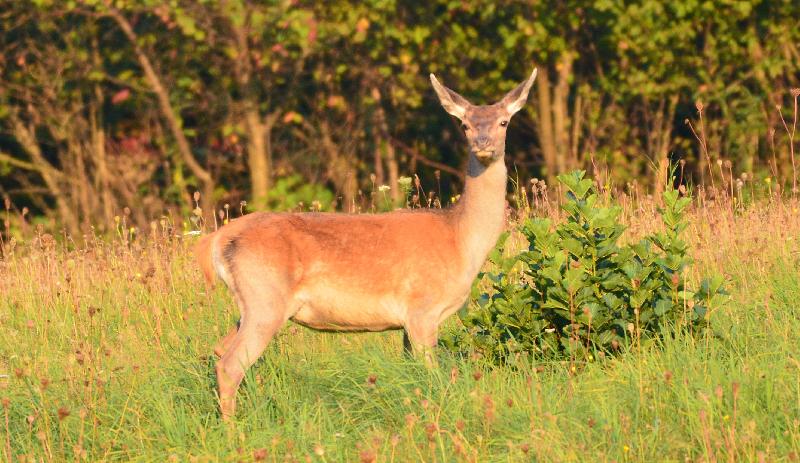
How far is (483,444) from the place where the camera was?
554cm

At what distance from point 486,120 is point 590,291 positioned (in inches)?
47.6

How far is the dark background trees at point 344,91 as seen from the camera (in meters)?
16.5

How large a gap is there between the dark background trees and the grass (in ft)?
28.5

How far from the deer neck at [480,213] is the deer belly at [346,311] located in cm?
47

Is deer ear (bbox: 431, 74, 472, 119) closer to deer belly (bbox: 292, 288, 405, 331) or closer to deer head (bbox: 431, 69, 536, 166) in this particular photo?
deer head (bbox: 431, 69, 536, 166)

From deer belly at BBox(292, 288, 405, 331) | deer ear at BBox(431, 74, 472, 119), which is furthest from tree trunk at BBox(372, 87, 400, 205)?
deer belly at BBox(292, 288, 405, 331)

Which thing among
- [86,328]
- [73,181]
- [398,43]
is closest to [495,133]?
[86,328]

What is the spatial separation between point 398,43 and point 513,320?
453 inches

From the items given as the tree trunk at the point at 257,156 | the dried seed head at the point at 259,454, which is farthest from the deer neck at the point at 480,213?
the tree trunk at the point at 257,156

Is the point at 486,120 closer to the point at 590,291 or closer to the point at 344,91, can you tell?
the point at 590,291

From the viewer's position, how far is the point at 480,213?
717cm

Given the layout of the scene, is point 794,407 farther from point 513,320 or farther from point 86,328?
point 86,328

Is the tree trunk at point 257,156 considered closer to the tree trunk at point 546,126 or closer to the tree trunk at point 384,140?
the tree trunk at point 384,140

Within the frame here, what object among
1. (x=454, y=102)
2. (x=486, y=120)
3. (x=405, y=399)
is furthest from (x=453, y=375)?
(x=454, y=102)
